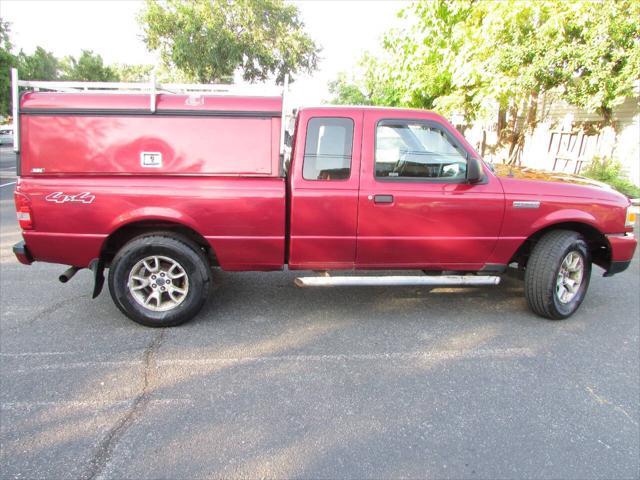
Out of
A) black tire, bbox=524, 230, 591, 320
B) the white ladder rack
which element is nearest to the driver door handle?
the white ladder rack

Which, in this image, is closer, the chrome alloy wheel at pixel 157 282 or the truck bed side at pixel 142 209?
the truck bed side at pixel 142 209

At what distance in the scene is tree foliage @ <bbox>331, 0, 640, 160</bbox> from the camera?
9.11 metres

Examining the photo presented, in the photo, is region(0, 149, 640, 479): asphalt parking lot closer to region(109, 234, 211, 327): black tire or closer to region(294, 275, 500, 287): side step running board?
region(109, 234, 211, 327): black tire

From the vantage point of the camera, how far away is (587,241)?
4.29 m

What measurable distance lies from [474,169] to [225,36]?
25.0 metres

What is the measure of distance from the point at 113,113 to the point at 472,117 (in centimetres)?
1048

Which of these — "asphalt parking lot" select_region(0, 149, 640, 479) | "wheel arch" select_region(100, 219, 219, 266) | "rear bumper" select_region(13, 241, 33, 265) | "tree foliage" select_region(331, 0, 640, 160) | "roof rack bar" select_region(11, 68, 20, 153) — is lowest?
"asphalt parking lot" select_region(0, 149, 640, 479)

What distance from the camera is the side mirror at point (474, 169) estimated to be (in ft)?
12.2

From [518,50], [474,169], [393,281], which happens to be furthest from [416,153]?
[518,50]

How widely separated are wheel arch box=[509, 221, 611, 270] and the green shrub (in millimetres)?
8161

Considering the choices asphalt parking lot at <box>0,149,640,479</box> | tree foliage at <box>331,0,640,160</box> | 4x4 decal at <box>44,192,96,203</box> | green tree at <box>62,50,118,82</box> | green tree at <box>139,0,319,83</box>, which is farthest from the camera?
green tree at <box>62,50,118,82</box>

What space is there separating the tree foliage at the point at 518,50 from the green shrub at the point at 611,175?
1271 mm

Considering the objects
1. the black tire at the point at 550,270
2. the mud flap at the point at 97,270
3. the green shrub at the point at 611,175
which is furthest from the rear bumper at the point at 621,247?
the green shrub at the point at 611,175

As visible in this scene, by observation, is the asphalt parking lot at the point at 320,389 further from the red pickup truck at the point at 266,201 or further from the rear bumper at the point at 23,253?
the rear bumper at the point at 23,253
